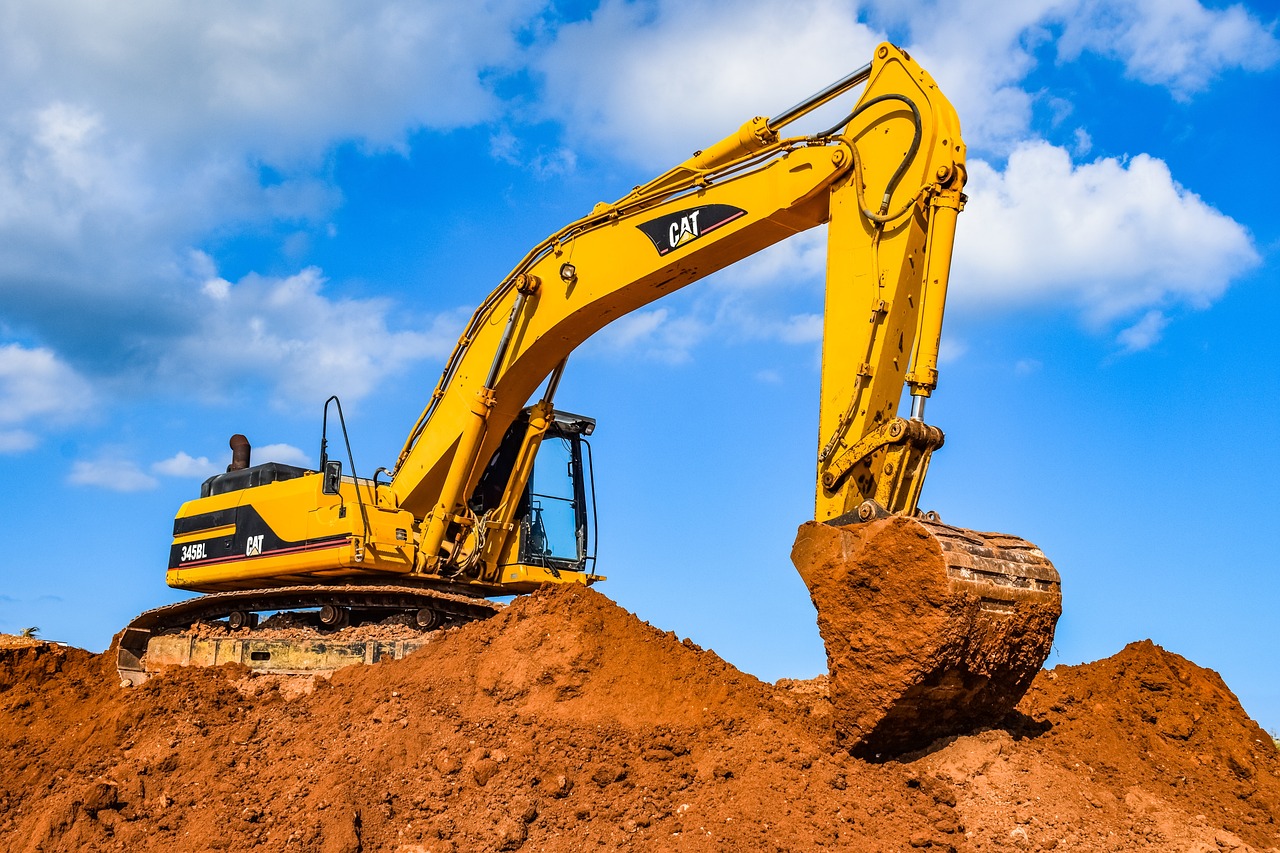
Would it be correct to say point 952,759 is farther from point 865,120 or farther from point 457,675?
point 865,120

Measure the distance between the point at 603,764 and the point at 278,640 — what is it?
15.4ft

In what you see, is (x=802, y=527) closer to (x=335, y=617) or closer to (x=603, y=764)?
(x=603, y=764)

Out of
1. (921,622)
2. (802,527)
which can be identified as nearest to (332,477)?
(802,527)

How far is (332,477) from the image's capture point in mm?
10617

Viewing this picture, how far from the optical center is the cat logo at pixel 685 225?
8547 millimetres

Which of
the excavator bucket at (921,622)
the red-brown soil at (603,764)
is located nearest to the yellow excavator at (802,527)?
the excavator bucket at (921,622)

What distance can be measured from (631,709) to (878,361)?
2.83 meters

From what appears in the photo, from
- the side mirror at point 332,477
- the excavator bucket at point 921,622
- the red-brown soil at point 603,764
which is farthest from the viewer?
the side mirror at point 332,477

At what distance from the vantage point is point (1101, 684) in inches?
329

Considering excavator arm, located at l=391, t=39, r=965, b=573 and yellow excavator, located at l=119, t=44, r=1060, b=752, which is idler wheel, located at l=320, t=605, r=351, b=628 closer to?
yellow excavator, located at l=119, t=44, r=1060, b=752

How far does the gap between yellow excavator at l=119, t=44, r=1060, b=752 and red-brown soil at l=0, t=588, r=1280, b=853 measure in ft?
1.92

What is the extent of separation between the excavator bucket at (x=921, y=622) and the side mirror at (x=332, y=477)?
17.5 feet

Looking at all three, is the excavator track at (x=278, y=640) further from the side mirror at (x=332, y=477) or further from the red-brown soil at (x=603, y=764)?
the side mirror at (x=332, y=477)

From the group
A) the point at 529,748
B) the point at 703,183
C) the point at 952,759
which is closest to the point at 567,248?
the point at 703,183
